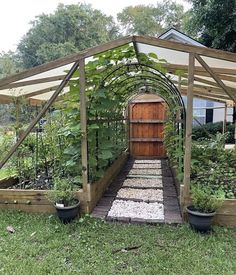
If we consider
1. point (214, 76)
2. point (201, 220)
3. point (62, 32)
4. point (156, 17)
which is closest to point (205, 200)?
point (201, 220)

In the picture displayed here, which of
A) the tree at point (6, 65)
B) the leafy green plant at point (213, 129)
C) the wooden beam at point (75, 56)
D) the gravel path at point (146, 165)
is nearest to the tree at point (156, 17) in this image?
the leafy green plant at point (213, 129)

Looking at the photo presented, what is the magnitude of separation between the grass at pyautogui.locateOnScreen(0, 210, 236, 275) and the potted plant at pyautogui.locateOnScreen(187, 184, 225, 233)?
110 mm

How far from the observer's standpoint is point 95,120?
3822 millimetres

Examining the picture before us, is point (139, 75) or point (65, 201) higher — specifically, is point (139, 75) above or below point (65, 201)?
above

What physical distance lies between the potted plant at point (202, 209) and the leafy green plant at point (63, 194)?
4.77 ft

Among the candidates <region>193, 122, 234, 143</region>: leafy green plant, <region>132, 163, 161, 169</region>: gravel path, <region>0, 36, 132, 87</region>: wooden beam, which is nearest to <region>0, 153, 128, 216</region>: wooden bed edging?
<region>0, 36, 132, 87</region>: wooden beam

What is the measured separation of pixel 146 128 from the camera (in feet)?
27.3

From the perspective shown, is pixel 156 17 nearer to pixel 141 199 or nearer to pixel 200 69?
pixel 200 69

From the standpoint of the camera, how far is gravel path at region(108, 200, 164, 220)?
11.1 feet

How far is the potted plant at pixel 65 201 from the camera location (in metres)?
3.20

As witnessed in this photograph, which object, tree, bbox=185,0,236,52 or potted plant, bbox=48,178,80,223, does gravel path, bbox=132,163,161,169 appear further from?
tree, bbox=185,0,236,52

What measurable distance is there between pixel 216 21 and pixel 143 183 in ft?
25.8

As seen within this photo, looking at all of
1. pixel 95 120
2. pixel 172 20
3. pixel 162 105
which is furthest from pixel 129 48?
pixel 172 20

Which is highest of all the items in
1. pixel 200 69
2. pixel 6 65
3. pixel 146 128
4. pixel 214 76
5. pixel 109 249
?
pixel 6 65
